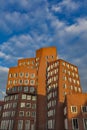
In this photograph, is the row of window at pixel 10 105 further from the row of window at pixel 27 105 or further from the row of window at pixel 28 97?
the row of window at pixel 28 97

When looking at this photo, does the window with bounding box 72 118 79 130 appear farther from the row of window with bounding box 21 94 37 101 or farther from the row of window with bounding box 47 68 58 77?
the row of window with bounding box 21 94 37 101

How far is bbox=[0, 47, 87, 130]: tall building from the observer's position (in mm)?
81250

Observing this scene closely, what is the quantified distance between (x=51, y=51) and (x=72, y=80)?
26053 mm

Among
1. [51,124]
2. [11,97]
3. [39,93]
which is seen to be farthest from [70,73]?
[11,97]

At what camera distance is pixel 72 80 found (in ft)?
297

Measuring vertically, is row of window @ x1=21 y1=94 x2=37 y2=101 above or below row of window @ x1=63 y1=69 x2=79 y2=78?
below

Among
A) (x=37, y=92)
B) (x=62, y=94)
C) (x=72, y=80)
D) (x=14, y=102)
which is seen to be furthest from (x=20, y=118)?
(x=72, y=80)

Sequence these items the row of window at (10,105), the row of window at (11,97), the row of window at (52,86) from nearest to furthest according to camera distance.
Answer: the row of window at (52,86) → the row of window at (10,105) → the row of window at (11,97)

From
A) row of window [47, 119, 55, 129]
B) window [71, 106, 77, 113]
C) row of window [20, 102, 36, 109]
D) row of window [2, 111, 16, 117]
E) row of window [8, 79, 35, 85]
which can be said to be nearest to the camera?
window [71, 106, 77, 113]

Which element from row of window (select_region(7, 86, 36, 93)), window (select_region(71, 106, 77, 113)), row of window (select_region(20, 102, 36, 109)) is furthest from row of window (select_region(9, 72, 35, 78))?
window (select_region(71, 106, 77, 113))

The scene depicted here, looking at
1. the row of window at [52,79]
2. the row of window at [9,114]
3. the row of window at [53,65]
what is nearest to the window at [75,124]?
the row of window at [52,79]

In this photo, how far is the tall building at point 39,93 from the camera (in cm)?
8125

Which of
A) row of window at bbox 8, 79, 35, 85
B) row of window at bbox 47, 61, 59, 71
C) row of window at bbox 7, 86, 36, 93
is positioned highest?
row of window at bbox 47, 61, 59, 71

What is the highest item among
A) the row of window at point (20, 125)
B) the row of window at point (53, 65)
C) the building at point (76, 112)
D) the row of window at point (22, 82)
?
the row of window at point (53, 65)
